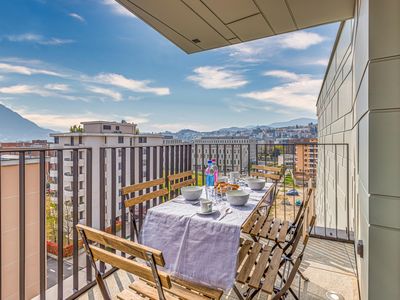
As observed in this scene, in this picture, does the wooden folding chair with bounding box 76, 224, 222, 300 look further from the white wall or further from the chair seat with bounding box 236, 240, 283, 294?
the white wall

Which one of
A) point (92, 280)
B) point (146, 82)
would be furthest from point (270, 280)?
point (146, 82)

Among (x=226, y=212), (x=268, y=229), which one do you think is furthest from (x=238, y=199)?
(x=268, y=229)

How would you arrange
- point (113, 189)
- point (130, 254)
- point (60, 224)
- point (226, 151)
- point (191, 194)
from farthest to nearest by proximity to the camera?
point (226, 151), point (113, 189), point (191, 194), point (60, 224), point (130, 254)

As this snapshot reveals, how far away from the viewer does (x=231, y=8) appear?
2.54 m

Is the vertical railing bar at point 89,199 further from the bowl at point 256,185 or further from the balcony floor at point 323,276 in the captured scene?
the bowl at point 256,185

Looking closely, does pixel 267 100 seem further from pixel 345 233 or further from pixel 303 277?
pixel 303 277

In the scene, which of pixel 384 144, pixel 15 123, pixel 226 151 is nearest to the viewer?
pixel 384 144

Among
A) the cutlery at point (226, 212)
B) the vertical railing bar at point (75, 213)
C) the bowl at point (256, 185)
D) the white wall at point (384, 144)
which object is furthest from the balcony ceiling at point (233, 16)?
the cutlery at point (226, 212)

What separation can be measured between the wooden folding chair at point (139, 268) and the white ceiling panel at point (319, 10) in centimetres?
267

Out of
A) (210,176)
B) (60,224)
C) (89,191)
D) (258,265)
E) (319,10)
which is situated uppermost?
(319,10)

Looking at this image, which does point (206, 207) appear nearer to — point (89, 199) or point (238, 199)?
point (238, 199)

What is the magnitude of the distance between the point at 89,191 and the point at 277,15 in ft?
8.97

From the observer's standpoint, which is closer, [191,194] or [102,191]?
[191,194]

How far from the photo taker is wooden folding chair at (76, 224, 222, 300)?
3.03 ft
